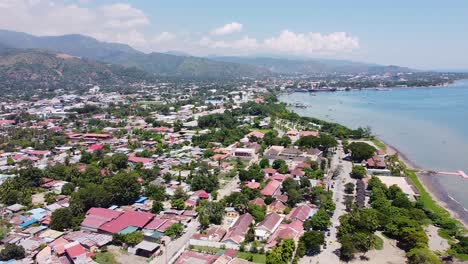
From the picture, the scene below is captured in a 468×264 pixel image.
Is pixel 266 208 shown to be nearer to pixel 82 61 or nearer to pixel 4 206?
pixel 4 206

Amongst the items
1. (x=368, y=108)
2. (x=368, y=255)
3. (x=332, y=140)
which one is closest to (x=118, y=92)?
(x=368, y=108)

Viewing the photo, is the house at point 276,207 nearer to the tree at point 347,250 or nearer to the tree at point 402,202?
the tree at point 347,250

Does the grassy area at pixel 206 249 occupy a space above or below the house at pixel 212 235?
below

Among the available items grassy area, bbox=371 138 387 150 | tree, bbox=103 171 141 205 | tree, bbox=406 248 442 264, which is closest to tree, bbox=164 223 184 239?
tree, bbox=103 171 141 205

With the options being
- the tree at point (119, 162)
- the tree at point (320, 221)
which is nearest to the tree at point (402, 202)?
the tree at point (320, 221)

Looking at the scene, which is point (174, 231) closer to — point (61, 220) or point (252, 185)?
point (61, 220)

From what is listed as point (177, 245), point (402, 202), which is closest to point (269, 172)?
point (402, 202)

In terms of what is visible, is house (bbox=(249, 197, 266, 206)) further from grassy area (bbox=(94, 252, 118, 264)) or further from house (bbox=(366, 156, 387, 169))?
house (bbox=(366, 156, 387, 169))

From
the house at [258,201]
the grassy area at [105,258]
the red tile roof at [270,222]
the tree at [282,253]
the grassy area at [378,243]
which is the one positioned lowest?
the grassy area at [105,258]
